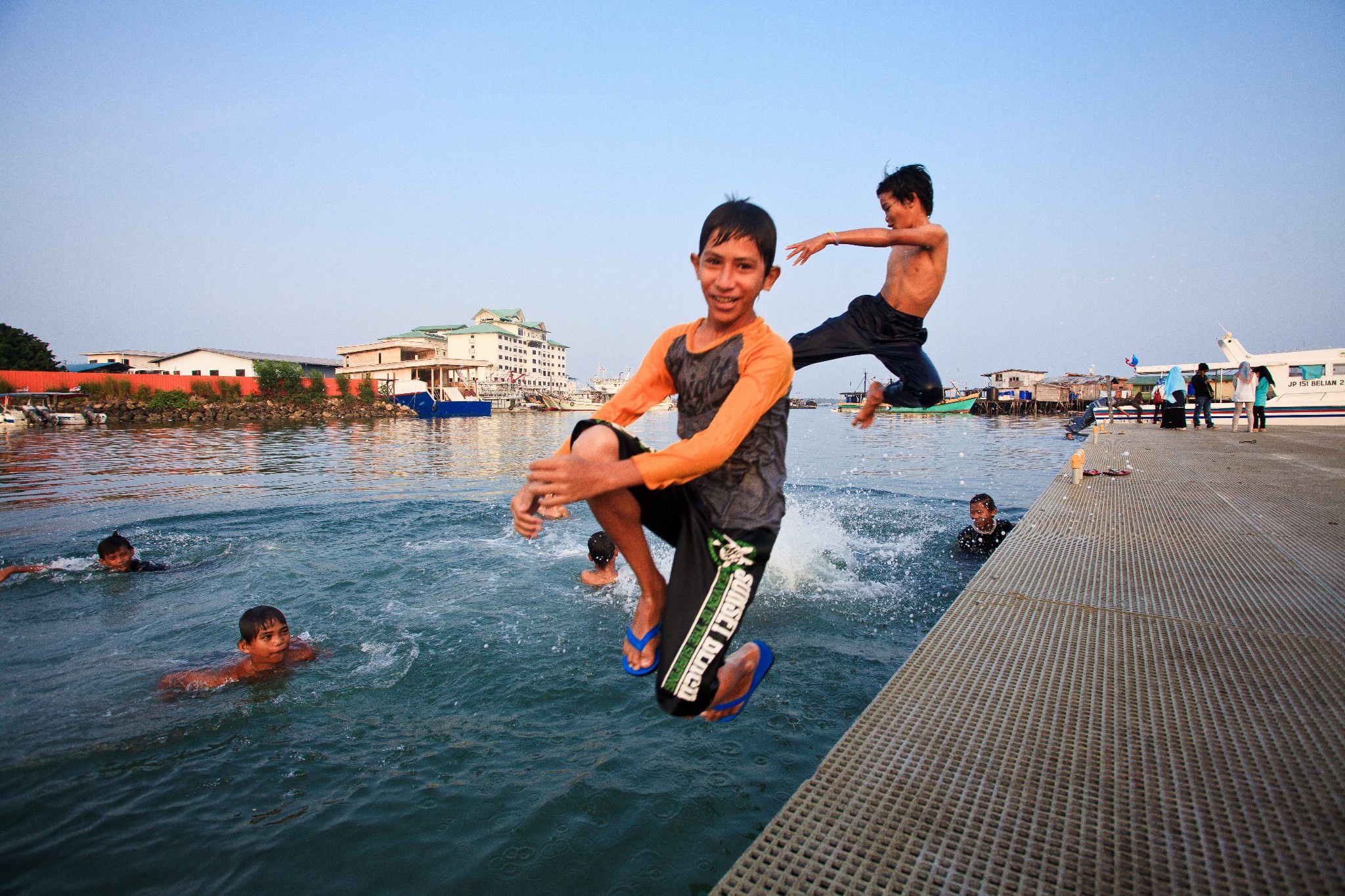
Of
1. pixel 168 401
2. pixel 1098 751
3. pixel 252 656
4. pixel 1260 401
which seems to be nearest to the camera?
pixel 1098 751

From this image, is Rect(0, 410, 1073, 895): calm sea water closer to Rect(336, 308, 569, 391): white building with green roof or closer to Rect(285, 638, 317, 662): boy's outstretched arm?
Rect(285, 638, 317, 662): boy's outstretched arm

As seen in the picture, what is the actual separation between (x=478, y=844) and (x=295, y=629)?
171 inches

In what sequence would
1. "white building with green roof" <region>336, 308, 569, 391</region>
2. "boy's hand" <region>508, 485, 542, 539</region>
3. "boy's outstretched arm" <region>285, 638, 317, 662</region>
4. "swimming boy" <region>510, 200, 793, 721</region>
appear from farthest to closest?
"white building with green roof" <region>336, 308, 569, 391</region>, "boy's outstretched arm" <region>285, 638, 317, 662</region>, "swimming boy" <region>510, 200, 793, 721</region>, "boy's hand" <region>508, 485, 542, 539</region>

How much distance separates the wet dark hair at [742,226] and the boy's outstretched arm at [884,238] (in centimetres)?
131

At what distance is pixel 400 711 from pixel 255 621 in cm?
165

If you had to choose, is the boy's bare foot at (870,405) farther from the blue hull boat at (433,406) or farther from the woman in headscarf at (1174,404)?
the blue hull boat at (433,406)

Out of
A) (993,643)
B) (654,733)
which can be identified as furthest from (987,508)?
(654,733)

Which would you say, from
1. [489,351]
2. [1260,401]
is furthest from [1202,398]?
[489,351]

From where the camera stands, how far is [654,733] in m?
4.59

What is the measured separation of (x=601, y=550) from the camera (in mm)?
8297

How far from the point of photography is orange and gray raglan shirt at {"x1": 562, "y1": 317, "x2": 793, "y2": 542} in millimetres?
2361

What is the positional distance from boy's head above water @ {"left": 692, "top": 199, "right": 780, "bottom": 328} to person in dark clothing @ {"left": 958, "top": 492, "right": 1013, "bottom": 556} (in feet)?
25.2

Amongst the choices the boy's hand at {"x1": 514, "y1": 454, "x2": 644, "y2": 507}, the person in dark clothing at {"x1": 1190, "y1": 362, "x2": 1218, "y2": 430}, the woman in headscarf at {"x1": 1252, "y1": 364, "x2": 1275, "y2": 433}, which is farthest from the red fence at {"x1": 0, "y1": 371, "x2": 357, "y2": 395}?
the woman in headscarf at {"x1": 1252, "y1": 364, "x2": 1275, "y2": 433}

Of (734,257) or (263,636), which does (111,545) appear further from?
(734,257)
